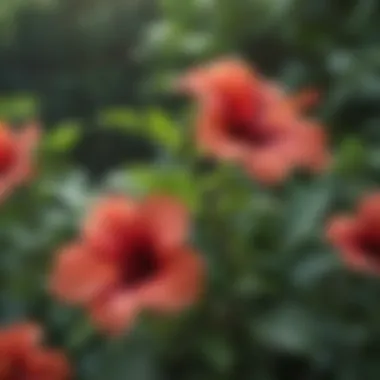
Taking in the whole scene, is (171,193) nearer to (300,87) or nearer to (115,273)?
(115,273)

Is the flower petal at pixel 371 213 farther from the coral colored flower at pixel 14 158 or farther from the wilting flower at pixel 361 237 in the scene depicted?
the coral colored flower at pixel 14 158

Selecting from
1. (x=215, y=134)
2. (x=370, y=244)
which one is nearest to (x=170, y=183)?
(x=215, y=134)

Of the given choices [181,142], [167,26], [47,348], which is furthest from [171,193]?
[167,26]

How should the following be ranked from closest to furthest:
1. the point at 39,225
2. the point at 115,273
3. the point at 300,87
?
the point at 115,273 → the point at 39,225 → the point at 300,87

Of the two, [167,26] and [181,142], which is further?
[167,26]

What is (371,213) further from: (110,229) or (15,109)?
(15,109)

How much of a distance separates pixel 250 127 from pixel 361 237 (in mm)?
116

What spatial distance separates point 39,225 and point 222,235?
0.52ft

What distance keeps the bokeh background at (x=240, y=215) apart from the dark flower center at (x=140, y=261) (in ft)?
0.13

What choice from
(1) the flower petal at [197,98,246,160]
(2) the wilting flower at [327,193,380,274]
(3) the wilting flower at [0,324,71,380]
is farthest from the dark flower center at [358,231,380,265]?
(3) the wilting flower at [0,324,71,380]

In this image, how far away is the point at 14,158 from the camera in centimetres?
71

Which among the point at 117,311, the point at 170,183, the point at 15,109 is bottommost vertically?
the point at 117,311

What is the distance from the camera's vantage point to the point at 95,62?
41.2 inches

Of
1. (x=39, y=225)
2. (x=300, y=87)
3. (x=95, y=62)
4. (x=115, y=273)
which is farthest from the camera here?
(x=95, y=62)
